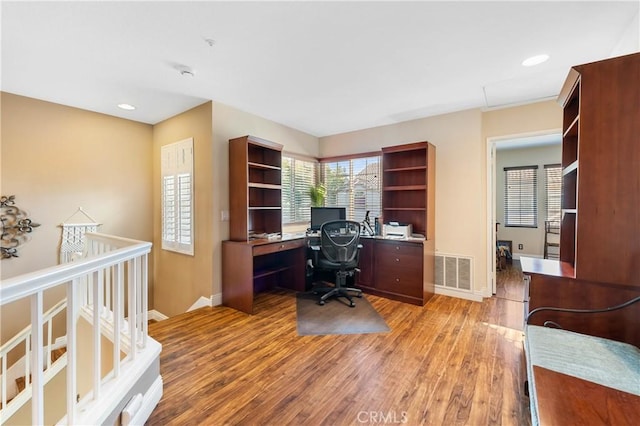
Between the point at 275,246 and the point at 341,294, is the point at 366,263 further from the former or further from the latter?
the point at 275,246

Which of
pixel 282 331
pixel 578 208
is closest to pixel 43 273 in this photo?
pixel 282 331

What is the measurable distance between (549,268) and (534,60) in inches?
74.1

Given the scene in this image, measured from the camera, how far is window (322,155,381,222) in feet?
15.2

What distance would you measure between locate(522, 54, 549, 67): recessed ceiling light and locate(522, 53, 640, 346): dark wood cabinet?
0.82m

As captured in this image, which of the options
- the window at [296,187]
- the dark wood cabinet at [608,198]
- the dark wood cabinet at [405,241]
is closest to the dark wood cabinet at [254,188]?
the window at [296,187]

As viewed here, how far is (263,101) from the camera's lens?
344 centimetres

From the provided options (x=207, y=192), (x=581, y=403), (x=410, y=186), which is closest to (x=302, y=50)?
(x=207, y=192)

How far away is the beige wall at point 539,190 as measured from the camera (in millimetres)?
5945

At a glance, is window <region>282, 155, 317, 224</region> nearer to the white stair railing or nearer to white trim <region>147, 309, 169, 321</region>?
white trim <region>147, 309, 169, 321</region>

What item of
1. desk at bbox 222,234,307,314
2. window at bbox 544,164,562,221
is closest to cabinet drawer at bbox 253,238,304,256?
desk at bbox 222,234,307,314

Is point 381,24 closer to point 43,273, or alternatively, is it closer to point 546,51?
point 546,51

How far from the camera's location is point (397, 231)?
151 inches

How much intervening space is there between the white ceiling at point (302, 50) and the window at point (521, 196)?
354 cm

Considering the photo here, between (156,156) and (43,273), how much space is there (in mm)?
3806
